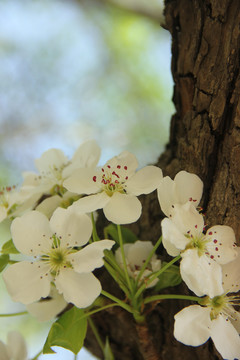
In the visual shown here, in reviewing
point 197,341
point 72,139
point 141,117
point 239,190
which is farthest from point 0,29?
point 197,341

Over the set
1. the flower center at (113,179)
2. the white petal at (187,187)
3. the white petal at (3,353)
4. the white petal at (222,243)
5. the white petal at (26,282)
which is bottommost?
the white petal at (3,353)

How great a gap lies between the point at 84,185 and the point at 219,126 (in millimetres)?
236

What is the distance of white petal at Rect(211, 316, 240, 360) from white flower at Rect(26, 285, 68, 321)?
315 mm

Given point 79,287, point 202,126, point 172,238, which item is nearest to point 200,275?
point 172,238

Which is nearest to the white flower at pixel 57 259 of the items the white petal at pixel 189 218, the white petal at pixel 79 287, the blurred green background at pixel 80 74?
the white petal at pixel 79 287

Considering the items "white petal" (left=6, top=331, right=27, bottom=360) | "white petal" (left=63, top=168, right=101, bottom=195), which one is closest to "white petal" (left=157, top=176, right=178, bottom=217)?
"white petal" (left=63, top=168, right=101, bottom=195)

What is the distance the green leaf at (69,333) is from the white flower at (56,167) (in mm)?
228

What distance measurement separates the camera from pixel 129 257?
771mm

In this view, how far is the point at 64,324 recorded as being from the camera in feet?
2.26

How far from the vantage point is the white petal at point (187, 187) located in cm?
67

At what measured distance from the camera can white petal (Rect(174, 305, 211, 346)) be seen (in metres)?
0.60

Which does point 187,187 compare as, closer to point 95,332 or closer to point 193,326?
point 193,326

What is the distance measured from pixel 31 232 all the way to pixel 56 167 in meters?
0.23

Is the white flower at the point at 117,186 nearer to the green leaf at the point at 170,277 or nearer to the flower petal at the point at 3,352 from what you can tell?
the green leaf at the point at 170,277
